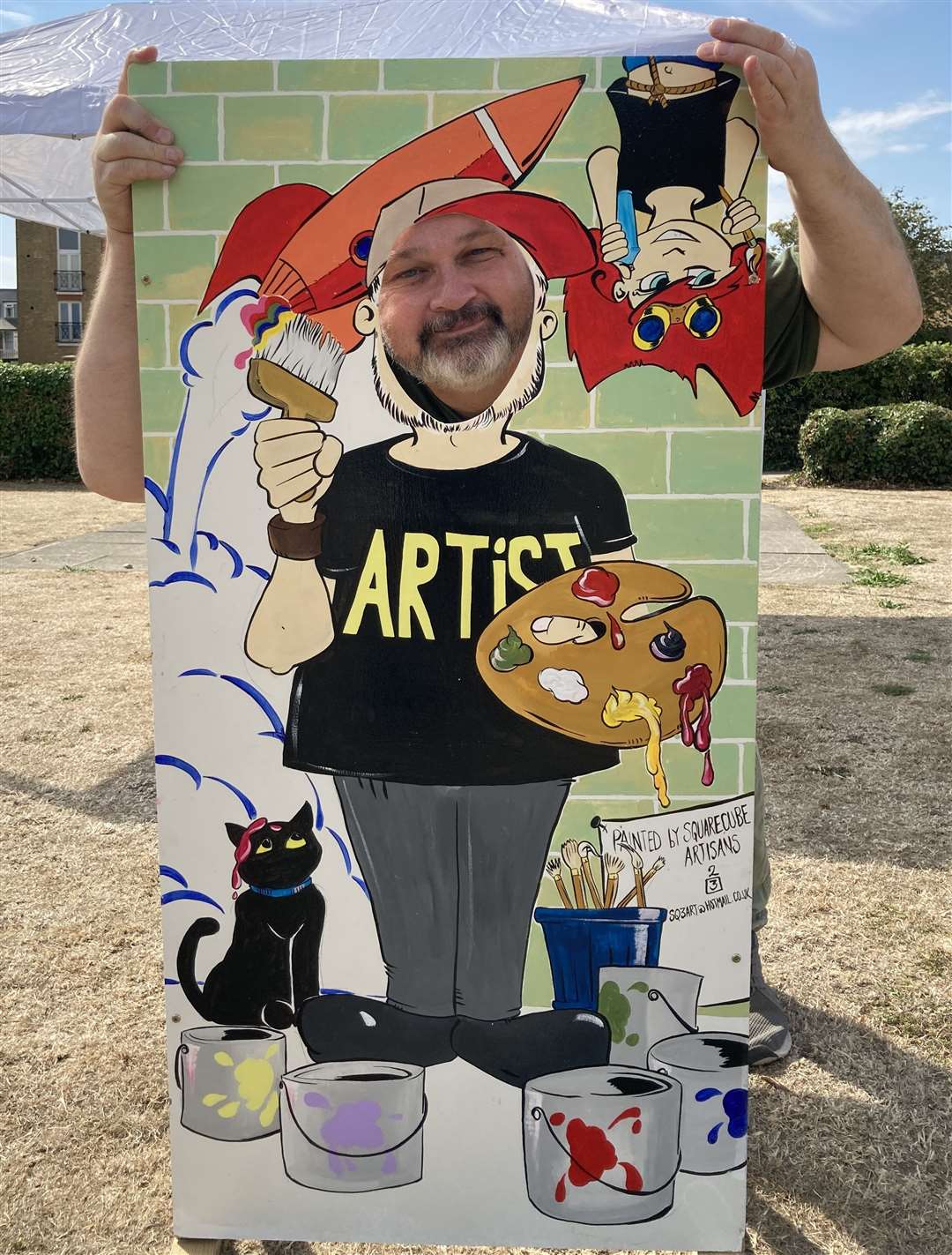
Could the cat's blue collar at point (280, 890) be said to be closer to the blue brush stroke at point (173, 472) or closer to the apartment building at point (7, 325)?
the blue brush stroke at point (173, 472)

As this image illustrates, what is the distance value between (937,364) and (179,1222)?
48.9 feet

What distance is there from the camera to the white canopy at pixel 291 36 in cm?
379

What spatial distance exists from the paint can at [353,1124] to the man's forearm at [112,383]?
0.93m

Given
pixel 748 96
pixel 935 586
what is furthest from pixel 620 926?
pixel 935 586

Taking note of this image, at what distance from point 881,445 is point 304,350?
1235 cm

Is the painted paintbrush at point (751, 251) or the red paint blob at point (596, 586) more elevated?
the painted paintbrush at point (751, 251)

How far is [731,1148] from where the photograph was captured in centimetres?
147

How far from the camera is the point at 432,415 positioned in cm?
141

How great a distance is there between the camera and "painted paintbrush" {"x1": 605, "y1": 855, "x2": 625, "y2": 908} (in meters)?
1.43

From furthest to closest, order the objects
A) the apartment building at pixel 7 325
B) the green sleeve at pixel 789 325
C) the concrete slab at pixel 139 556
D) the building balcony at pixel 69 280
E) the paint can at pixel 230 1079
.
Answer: the apartment building at pixel 7 325 < the building balcony at pixel 69 280 < the concrete slab at pixel 139 556 < the green sleeve at pixel 789 325 < the paint can at pixel 230 1079

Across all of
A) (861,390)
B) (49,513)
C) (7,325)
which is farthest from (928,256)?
(7,325)

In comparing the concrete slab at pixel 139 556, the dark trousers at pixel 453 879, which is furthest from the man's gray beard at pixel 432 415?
the concrete slab at pixel 139 556

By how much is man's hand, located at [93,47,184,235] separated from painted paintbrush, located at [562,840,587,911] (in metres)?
1.01

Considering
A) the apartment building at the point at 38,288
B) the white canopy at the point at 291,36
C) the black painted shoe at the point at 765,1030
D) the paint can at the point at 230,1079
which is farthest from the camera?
the apartment building at the point at 38,288
